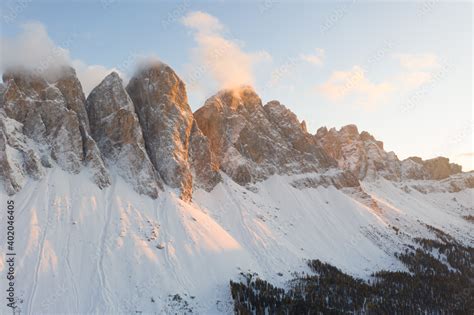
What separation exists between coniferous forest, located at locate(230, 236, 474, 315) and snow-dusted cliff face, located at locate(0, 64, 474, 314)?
11.2 feet

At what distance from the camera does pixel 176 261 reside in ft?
234

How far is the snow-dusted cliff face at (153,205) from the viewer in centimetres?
6234

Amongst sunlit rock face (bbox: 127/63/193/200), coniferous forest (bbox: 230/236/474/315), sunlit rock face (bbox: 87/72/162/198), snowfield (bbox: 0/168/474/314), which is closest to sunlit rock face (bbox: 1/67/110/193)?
snowfield (bbox: 0/168/474/314)

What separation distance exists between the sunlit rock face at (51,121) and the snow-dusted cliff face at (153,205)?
0.81 ft

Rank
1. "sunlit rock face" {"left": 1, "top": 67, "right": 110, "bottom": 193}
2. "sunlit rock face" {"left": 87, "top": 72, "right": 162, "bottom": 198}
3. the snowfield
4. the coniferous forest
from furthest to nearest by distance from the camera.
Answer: "sunlit rock face" {"left": 87, "top": 72, "right": 162, "bottom": 198} < "sunlit rock face" {"left": 1, "top": 67, "right": 110, "bottom": 193} < the coniferous forest < the snowfield

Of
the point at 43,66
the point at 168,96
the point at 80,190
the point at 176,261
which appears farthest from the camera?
the point at 168,96

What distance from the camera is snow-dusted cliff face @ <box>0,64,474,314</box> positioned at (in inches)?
2454

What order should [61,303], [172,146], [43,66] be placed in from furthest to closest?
1. [172,146]
2. [43,66]
3. [61,303]

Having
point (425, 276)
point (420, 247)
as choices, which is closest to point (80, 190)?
point (425, 276)

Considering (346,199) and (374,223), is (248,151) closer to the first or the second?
(346,199)

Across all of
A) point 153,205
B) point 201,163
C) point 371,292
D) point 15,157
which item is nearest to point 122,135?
point 153,205

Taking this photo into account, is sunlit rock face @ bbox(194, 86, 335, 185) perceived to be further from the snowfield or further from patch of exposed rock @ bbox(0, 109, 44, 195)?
patch of exposed rock @ bbox(0, 109, 44, 195)

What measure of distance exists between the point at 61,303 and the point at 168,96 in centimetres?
6115

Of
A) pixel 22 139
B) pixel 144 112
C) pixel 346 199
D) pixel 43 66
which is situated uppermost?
pixel 43 66
